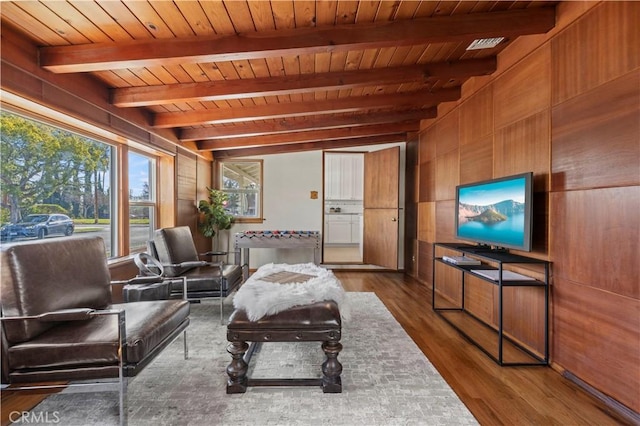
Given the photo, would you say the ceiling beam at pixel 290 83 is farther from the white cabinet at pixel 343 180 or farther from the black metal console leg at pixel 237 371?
the white cabinet at pixel 343 180

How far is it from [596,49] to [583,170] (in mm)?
734

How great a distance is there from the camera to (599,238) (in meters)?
1.83

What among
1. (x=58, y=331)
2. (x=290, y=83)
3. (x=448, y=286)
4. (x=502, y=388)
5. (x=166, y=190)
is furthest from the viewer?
Answer: (x=166, y=190)

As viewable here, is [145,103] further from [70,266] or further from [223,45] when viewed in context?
[70,266]

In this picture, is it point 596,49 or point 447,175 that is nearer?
point 596,49

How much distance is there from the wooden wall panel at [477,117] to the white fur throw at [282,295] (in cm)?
222

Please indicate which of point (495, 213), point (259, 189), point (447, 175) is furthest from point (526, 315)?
point (259, 189)

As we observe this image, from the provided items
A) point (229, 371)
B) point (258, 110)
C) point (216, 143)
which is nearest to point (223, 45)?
point (258, 110)

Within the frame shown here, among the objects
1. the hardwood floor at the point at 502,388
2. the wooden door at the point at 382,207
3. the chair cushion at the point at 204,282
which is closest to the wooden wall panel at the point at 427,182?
the wooden door at the point at 382,207

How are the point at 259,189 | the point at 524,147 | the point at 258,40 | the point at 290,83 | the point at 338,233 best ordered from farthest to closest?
1. the point at 338,233
2. the point at 259,189
3. the point at 290,83
4. the point at 524,147
5. the point at 258,40

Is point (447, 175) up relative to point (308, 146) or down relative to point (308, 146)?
down

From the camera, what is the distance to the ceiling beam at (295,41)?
202 cm

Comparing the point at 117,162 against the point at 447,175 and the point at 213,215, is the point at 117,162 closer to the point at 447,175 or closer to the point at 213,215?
the point at 213,215

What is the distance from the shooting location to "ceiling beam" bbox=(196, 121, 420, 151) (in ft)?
15.5
